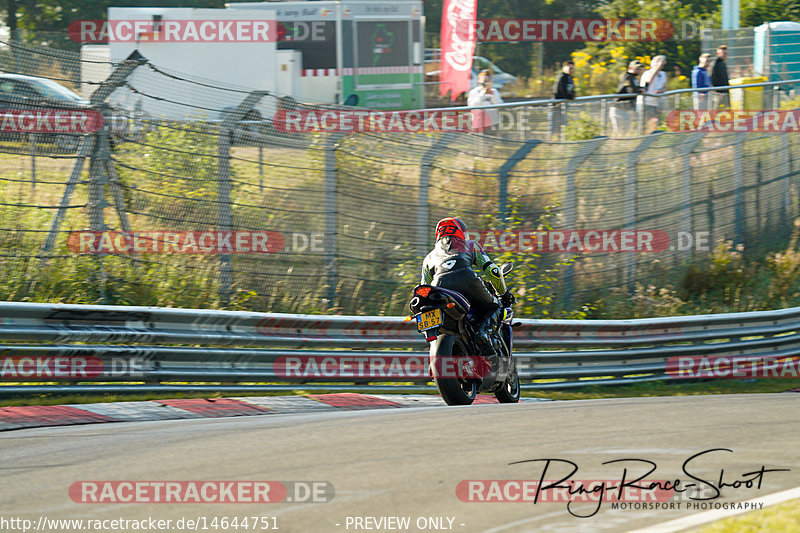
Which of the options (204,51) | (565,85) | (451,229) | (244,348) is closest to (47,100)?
(244,348)

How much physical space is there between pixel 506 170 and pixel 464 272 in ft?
14.6

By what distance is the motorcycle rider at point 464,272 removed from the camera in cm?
836

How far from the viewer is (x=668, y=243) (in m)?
14.2

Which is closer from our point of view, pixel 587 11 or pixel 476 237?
pixel 476 237

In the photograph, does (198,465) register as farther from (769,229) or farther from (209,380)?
(769,229)

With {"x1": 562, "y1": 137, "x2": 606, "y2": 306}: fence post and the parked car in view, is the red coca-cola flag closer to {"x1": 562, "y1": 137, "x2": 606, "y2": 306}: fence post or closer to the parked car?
{"x1": 562, "y1": 137, "x2": 606, "y2": 306}: fence post

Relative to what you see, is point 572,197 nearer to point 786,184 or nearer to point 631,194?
point 631,194

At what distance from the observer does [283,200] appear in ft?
36.1

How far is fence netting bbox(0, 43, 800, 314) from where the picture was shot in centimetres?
980

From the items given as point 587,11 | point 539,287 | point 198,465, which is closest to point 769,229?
point 539,287

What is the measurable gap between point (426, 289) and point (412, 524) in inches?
136

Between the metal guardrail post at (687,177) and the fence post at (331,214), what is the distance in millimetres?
5575

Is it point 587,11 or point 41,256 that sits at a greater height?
point 587,11

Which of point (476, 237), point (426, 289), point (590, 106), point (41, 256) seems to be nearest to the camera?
point (426, 289)
